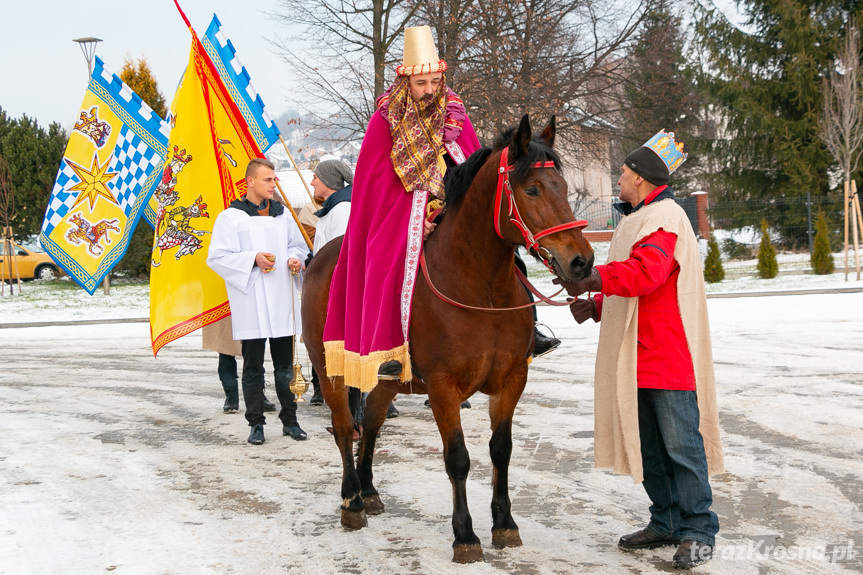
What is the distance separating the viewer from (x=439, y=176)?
455 cm

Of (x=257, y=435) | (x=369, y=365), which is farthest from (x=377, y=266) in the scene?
(x=257, y=435)

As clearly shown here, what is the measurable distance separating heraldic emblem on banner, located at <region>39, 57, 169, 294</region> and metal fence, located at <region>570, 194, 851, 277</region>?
653 inches

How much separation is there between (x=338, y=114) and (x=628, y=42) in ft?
35.3

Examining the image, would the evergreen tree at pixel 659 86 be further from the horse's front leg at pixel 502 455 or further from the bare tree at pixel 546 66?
the horse's front leg at pixel 502 455

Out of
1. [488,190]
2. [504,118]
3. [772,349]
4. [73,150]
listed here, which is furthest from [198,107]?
[504,118]

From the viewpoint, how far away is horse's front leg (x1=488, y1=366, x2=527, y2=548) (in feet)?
14.0

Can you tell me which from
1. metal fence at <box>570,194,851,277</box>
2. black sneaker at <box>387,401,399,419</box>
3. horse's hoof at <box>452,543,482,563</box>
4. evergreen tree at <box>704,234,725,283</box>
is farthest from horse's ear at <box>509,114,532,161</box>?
metal fence at <box>570,194,851,277</box>

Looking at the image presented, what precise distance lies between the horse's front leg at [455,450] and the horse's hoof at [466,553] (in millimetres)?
11

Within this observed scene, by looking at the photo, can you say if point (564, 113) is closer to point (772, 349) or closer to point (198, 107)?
point (772, 349)

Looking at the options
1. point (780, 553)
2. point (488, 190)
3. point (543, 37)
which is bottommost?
point (780, 553)

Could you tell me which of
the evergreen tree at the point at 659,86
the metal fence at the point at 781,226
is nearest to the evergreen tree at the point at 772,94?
the metal fence at the point at 781,226

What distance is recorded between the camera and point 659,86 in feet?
91.8

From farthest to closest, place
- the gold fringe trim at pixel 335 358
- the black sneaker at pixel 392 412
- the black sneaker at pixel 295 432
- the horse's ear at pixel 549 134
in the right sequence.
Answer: the black sneaker at pixel 392 412 → the black sneaker at pixel 295 432 → the gold fringe trim at pixel 335 358 → the horse's ear at pixel 549 134

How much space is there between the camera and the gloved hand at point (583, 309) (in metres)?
4.16
